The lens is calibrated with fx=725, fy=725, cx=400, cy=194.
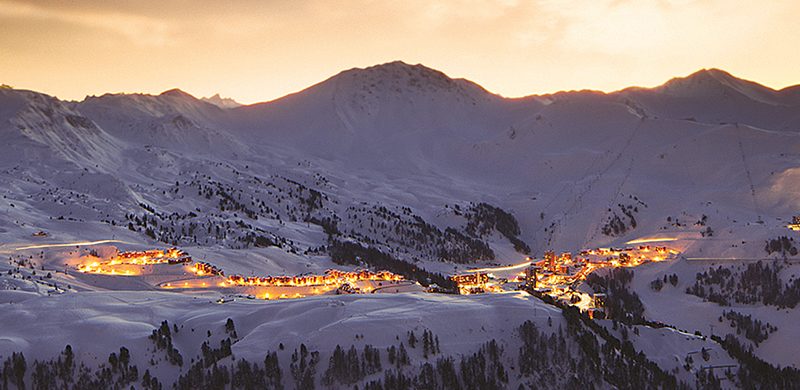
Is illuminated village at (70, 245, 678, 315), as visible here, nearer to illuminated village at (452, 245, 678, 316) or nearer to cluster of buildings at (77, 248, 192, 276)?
cluster of buildings at (77, 248, 192, 276)

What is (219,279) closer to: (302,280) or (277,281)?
(277,281)

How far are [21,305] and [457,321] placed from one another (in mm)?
66181

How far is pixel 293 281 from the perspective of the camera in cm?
15100

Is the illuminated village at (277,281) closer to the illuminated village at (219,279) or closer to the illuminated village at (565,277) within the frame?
the illuminated village at (219,279)

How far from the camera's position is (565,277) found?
175 m

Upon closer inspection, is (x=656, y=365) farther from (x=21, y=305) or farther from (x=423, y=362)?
(x=21, y=305)

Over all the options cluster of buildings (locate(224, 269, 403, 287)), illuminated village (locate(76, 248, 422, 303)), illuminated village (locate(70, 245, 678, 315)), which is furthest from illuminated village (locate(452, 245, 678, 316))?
cluster of buildings (locate(224, 269, 403, 287))

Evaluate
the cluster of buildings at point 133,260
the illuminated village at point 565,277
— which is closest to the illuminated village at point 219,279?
the cluster of buildings at point 133,260

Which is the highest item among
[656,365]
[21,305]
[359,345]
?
[21,305]

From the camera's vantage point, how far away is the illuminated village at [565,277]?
14738 cm

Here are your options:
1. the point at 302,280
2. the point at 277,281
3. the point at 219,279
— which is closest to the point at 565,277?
the point at 302,280

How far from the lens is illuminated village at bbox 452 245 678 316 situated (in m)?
147

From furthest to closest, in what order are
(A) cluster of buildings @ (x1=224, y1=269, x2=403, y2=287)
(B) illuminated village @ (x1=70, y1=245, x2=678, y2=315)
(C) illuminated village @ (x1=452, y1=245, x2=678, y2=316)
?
(A) cluster of buildings @ (x1=224, y1=269, x2=403, y2=287) → (C) illuminated village @ (x1=452, y1=245, x2=678, y2=316) → (B) illuminated village @ (x1=70, y1=245, x2=678, y2=315)

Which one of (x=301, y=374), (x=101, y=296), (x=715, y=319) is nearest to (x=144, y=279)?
(x=101, y=296)
